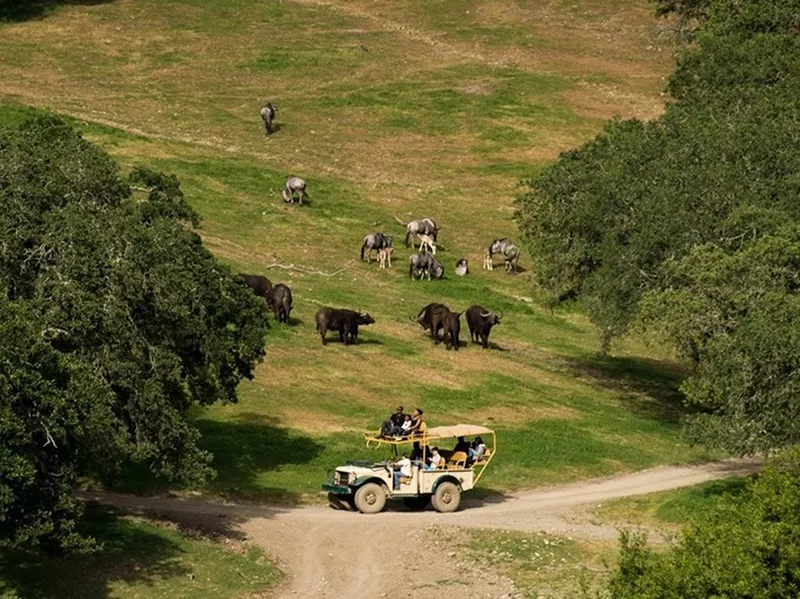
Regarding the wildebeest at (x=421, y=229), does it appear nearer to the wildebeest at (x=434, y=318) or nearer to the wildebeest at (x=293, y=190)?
the wildebeest at (x=293, y=190)

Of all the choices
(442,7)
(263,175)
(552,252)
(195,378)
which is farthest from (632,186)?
(442,7)

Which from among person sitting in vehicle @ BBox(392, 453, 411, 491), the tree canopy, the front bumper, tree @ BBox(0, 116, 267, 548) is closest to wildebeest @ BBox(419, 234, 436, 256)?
the tree canopy

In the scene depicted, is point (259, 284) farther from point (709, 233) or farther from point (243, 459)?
point (709, 233)

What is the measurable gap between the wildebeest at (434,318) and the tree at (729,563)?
102 ft

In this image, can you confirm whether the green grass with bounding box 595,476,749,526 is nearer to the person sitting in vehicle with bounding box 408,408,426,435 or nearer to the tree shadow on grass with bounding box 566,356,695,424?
the person sitting in vehicle with bounding box 408,408,426,435

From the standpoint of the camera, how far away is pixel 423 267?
229 feet

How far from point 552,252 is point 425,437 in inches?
730

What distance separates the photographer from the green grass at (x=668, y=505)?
41.7m

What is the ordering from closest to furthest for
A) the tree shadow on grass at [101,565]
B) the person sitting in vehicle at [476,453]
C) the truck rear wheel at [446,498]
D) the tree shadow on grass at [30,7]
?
the tree shadow on grass at [101,565], the truck rear wheel at [446,498], the person sitting in vehicle at [476,453], the tree shadow on grass at [30,7]

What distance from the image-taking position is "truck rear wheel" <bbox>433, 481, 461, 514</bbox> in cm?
4153

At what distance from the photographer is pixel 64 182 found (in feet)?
134

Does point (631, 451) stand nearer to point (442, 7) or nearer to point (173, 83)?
point (173, 83)

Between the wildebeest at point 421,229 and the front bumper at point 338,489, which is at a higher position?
the wildebeest at point 421,229

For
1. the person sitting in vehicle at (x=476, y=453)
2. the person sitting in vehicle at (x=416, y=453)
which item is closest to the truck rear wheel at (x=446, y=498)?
the person sitting in vehicle at (x=416, y=453)
